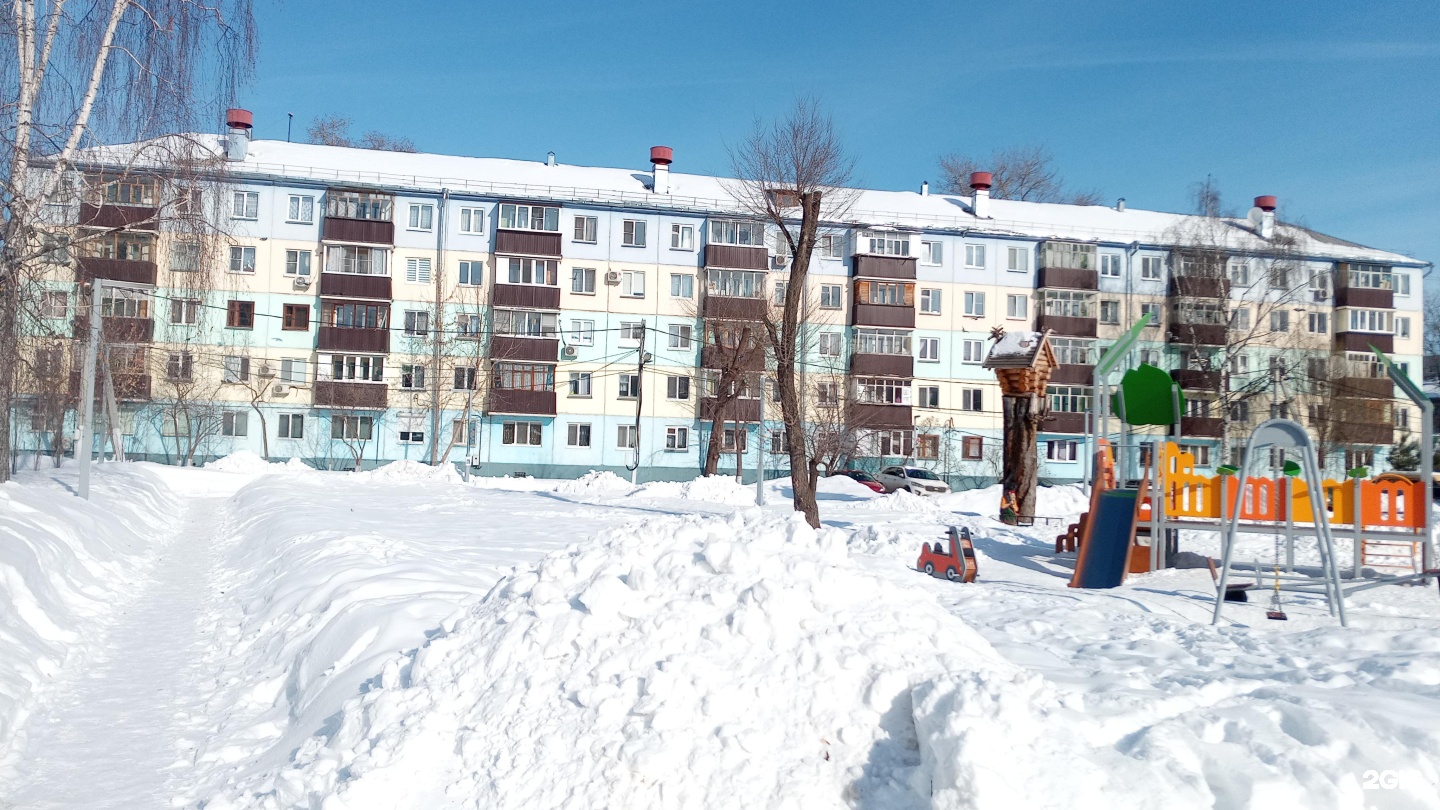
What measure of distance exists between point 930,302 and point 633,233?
14377 mm

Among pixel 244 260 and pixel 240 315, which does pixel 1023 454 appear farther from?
pixel 244 260

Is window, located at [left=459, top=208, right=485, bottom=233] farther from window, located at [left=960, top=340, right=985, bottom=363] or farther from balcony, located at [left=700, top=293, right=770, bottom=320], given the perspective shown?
window, located at [left=960, top=340, right=985, bottom=363]

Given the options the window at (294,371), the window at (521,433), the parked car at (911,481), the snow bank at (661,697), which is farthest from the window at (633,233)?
the snow bank at (661,697)

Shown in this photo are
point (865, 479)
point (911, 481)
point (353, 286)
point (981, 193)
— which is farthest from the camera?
point (981, 193)

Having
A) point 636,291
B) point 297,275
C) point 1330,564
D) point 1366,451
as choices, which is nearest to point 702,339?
point 636,291

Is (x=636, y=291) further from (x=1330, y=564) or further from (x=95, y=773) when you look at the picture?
(x=95, y=773)

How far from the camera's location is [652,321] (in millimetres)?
45344

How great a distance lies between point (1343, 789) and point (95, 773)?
6.10 meters

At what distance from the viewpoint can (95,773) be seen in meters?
5.45

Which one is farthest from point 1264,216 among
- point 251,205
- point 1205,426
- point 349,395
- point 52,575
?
point 52,575

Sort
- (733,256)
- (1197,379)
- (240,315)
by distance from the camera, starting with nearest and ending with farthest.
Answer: (240,315), (733,256), (1197,379)

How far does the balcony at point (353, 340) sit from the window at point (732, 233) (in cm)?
1492

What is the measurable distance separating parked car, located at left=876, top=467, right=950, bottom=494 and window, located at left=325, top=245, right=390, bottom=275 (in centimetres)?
2304

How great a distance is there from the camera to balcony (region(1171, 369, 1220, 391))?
48.1 m
